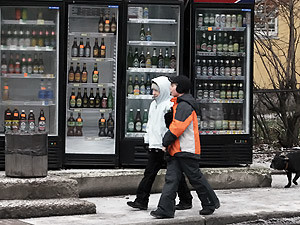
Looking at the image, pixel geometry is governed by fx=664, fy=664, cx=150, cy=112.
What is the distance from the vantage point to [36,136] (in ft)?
27.7

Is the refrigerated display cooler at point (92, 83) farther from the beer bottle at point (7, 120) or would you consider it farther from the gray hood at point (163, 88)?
the gray hood at point (163, 88)

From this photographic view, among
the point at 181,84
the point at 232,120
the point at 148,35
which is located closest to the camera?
the point at 181,84

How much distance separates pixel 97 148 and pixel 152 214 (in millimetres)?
3157

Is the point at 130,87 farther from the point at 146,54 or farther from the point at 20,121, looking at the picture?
the point at 20,121

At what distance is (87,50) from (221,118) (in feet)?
8.34

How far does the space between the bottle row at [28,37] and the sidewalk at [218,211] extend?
2.95m

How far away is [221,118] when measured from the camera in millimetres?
11320

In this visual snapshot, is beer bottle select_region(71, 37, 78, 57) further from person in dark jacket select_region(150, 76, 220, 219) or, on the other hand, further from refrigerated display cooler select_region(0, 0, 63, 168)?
person in dark jacket select_region(150, 76, 220, 219)

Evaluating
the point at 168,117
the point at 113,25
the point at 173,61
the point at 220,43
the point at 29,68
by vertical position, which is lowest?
the point at 168,117

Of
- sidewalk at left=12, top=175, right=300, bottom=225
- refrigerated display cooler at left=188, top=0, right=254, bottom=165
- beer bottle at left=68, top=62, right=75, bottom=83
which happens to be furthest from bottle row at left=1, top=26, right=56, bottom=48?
sidewalk at left=12, top=175, right=300, bottom=225

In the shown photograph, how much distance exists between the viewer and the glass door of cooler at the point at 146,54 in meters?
10.7

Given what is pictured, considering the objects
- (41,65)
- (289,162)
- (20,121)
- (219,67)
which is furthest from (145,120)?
(289,162)

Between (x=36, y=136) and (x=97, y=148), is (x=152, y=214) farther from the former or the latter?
(x=97, y=148)

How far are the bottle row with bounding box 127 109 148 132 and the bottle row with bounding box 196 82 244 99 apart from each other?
101 centimetres
